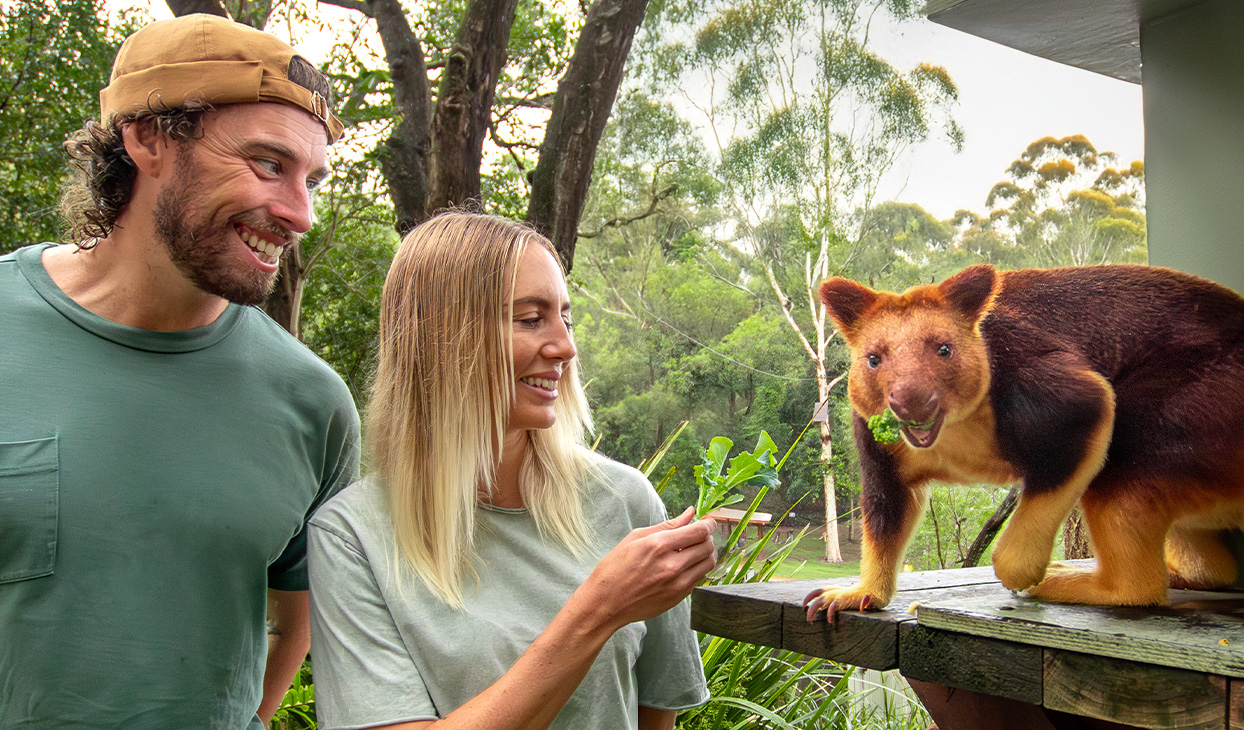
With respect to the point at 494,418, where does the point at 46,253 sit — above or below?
above

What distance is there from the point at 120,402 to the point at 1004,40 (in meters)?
1.61

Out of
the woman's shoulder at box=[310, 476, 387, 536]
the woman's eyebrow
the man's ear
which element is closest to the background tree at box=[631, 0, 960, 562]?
the woman's eyebrow

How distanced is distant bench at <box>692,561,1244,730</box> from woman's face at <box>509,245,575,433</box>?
1.45 feet

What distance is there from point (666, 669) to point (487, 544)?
1.12ft

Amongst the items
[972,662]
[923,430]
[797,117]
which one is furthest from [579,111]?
[797,117]

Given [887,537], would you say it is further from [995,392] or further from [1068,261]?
[1068,261]

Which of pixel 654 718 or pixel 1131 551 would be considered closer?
pixel 1131 551

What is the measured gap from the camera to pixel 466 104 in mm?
3686

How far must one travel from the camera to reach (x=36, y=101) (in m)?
5.64

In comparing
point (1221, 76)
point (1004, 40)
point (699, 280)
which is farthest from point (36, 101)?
point (1221, 76)

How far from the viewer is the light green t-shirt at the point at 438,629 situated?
A: 3.58ft

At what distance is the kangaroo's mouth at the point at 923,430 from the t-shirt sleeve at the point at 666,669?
434 mm

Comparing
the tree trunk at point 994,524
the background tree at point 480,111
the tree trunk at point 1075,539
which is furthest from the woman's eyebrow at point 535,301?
the background tree at point 480,111

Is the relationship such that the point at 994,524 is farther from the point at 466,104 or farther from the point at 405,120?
the point at 405,120
